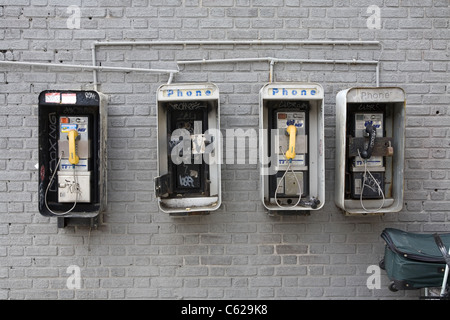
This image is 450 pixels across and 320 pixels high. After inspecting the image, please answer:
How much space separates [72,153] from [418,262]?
268 cm

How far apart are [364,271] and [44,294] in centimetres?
281

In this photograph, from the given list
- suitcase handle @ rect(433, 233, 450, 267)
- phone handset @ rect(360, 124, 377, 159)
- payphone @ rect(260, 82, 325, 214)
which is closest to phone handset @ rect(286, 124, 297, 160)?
payphone @ rect(260, 82, 325, 214)

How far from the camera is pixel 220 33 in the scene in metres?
3.04

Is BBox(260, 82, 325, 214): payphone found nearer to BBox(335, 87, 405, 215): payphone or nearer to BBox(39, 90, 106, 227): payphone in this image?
BBox(335, 87, 405, 215): payphone

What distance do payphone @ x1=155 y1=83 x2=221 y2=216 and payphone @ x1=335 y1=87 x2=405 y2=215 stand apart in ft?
3.27

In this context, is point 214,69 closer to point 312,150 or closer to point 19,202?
point 312,150

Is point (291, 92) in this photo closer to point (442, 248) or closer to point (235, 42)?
point (235, 42)

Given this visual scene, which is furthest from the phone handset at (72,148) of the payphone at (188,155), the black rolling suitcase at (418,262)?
the black rolling suitcase at (418,262)

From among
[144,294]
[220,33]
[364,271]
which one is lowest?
[144,294]

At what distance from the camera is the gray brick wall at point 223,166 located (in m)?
3.03

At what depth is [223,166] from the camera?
3.09 m

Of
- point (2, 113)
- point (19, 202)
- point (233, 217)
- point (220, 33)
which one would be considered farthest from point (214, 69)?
point (19, 202)

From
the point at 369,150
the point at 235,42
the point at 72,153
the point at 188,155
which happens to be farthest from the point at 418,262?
the point at 72,153

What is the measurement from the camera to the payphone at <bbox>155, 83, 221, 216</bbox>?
2900 mm
